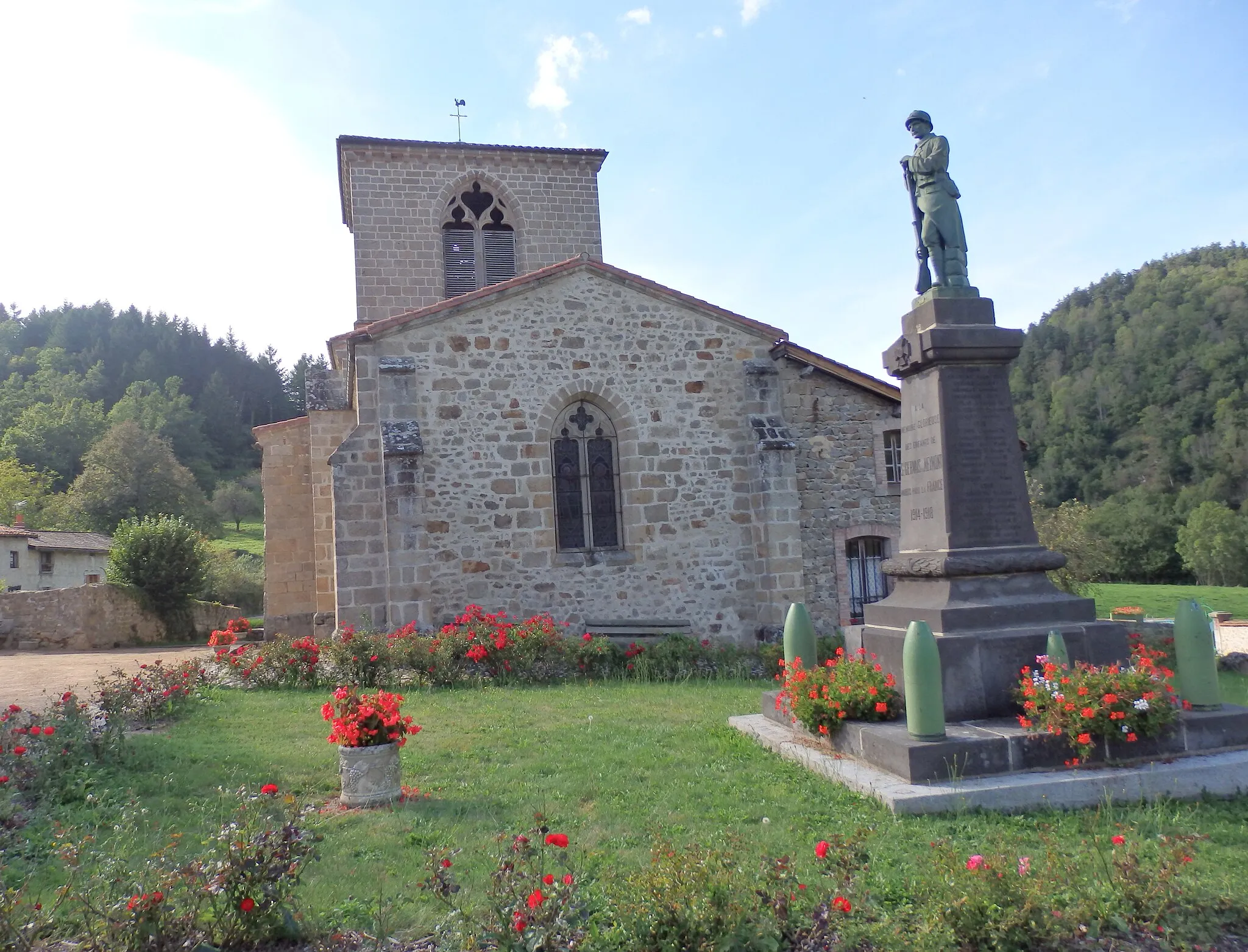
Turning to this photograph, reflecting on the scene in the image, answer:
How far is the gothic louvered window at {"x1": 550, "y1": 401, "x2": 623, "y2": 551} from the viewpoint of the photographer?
1383 centimetres

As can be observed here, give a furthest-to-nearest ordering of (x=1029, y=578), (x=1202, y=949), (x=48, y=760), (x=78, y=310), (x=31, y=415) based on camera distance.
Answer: (x=78, y=310)
(x=31, y=415)
(x=1029, y=578)
(x=48, y=760)
(x=1202, y=949)

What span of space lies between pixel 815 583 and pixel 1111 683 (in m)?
9.62

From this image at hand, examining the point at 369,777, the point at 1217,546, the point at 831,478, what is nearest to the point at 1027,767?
the point at 369,777

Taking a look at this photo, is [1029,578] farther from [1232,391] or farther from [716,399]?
[1232,391]

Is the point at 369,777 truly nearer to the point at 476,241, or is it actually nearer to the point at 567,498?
the point at 567,498

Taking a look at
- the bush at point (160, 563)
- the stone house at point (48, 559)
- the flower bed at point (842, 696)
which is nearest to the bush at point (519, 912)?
the flower bed at point (842, 696)

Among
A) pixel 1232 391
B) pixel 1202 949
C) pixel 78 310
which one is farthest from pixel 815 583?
pixel 78 310

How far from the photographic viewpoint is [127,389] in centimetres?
6303

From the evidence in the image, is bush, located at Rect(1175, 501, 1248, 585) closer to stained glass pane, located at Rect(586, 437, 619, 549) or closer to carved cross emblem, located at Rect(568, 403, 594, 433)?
stained glass pane, located at Rect(586, 437, 619, 549)

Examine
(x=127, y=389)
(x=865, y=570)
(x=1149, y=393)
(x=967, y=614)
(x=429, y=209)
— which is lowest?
(x=865, y=570)

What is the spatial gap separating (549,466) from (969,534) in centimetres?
805

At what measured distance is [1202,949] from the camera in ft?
11.0

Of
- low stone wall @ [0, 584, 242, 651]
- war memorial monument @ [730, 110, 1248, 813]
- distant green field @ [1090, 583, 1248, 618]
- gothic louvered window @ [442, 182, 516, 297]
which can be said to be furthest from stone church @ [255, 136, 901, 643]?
distant green field @ [1090, 583, 1248, 618]

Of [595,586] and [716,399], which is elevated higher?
[716,399]
